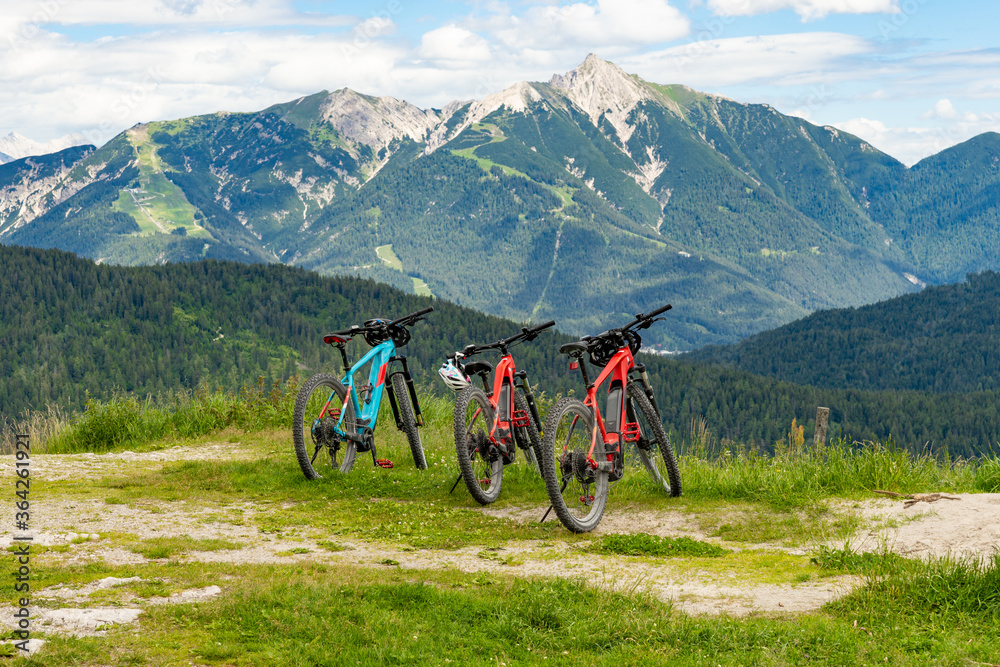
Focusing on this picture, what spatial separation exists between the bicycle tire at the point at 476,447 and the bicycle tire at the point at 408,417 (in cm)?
153

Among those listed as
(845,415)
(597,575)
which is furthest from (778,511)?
(845,415)

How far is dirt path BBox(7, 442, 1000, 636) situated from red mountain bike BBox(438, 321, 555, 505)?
22.9 inches

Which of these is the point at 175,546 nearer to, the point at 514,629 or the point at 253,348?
the point at 514,629

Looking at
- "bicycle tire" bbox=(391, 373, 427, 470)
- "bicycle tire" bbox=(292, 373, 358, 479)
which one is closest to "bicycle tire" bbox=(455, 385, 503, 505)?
"bicycle tire" bbox=(391, 373, 427, 470)

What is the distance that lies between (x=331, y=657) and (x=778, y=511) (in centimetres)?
605

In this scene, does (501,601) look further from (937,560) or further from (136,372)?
(136,372)

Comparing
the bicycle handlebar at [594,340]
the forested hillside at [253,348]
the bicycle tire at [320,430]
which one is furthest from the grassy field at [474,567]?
the forested hillside at [253,348]

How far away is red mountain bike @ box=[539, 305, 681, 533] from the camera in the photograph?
9086 millimetres

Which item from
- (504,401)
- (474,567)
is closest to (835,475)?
(504,401)

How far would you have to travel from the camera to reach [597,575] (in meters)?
7.23

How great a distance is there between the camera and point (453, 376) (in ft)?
34.6

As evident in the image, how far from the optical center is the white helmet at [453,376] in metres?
10.6

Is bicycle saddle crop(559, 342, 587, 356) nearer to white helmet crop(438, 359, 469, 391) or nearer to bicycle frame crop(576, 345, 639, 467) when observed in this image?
bicycle frame crop(576, 345, 639, 467)

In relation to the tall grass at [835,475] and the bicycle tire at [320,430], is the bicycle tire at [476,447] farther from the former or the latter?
the tall grass at [835,475]
